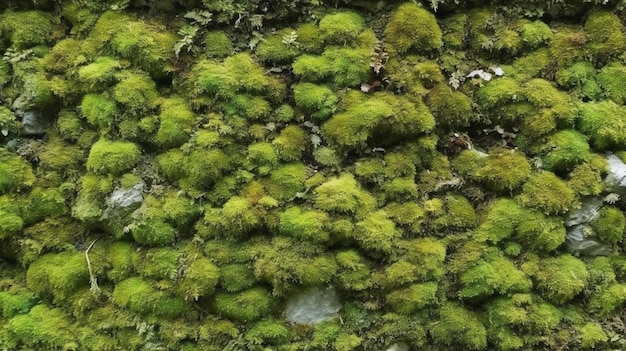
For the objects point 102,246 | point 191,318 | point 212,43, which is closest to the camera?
point 191,318

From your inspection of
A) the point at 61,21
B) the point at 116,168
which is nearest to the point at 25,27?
the point at 61,21

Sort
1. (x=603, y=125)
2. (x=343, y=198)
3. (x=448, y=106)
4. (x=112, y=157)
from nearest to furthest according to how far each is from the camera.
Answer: (x=343, y=198) → (x=112, y=157) → (x=603, y=125) → (x=448, y=106)

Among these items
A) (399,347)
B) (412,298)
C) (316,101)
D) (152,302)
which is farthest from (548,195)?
(152,302)

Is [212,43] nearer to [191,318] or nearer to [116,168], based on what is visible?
[116,168]

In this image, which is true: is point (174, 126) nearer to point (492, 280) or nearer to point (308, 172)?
point (308, 172)

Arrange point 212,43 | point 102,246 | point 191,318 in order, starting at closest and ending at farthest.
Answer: point 191,318, point 102,246, point 212,43

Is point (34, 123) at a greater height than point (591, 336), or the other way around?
point (34, 123)

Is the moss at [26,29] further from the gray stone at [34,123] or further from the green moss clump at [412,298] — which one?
the green moss clump at [412,298]
